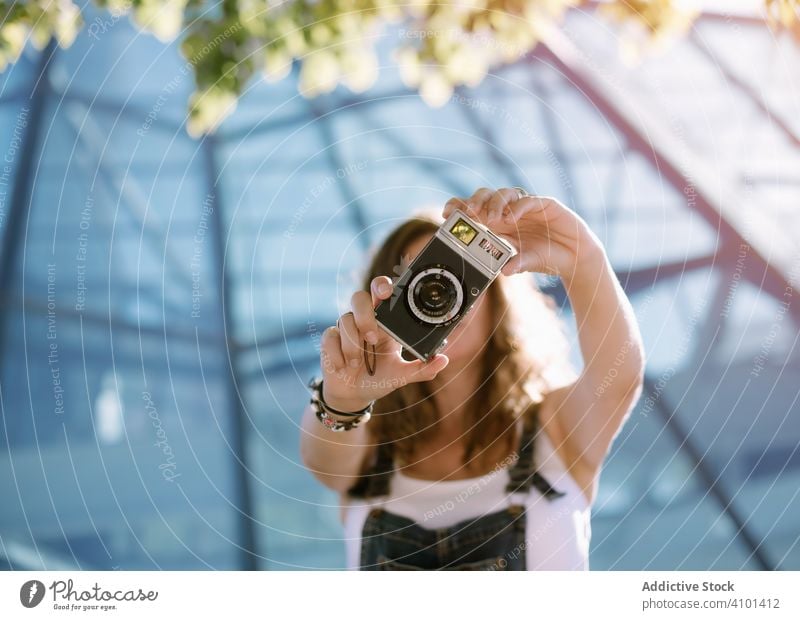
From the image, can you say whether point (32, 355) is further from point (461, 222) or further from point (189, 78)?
point (461, 222)

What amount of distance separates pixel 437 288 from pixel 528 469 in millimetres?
198

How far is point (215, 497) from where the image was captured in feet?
2.80

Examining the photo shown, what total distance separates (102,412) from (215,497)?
15 centimetres

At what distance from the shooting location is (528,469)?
0.71 m

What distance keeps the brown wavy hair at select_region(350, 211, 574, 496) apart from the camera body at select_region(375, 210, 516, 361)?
10 centimetres

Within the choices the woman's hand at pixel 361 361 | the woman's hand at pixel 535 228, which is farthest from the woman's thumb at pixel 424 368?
the woman's hand at pixel 535 228

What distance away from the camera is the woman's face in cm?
73

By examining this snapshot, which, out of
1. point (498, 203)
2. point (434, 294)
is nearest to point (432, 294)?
point (434, 294)

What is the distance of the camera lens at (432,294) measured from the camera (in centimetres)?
63

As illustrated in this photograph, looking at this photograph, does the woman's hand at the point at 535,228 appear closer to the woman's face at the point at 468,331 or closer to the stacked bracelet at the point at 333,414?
the woman's face at the point at 468,331

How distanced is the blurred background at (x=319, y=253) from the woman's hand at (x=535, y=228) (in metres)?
0.17

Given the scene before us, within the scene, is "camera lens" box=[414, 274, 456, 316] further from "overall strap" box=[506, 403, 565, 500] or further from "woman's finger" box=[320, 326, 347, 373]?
"overall strap" box=[506, 403, 565, 500]
